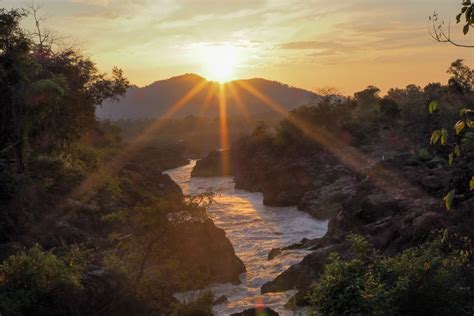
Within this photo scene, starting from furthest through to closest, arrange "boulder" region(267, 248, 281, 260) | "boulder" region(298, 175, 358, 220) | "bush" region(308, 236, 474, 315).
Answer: "boulder" region(298, 175, 358, 220) → "boulder" region(267, 248, 281, 260) → "bush" region(308, 236, 474, 315)

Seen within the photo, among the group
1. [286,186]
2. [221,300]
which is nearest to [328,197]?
[286,186]

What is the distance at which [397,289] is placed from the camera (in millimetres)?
8523

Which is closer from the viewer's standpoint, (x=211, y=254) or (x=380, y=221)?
(x=380, y=221)

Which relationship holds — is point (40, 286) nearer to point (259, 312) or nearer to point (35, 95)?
point (259, 312)

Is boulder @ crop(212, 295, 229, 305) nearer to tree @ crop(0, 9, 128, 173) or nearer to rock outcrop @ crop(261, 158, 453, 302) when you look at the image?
rock outcrop @ crop(261, 158, 453, 302)

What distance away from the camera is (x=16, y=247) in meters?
14.6

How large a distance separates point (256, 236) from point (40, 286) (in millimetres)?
19097

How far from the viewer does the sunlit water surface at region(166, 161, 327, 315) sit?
16625 mm

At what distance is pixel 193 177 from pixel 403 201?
139 ft

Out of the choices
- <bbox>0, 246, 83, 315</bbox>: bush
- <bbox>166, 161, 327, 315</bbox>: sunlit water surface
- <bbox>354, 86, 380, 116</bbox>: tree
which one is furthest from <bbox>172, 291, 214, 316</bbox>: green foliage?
<bbox>354, 86, 380, 116</bbox>: tree

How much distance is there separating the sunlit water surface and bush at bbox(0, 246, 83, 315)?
448 cm

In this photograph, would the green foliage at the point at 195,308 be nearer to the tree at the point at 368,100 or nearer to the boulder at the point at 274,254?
the boulder at the point at 274,254

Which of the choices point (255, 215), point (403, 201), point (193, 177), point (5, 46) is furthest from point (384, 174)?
point (193, 177)

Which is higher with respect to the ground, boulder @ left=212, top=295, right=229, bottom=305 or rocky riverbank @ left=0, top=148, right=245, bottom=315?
rocky riverbank @ left=0, top=148, right=245, bottom=315
